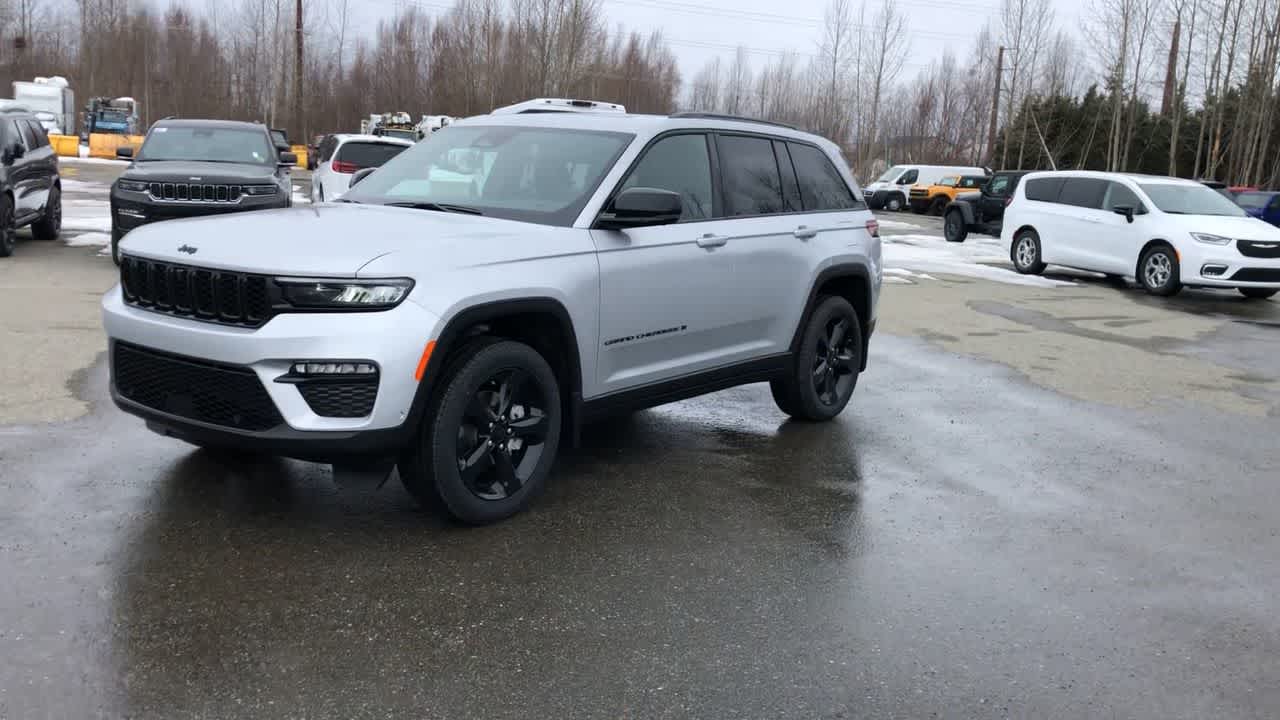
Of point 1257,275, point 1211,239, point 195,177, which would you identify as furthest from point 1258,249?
point 195,177

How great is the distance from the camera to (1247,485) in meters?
6.40

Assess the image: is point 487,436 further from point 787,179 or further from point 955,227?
point 955,227

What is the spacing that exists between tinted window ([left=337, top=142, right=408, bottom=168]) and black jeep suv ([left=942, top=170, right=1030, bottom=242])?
13.0 meters

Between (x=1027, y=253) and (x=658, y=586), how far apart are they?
53.1 feet

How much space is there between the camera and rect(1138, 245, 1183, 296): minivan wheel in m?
16.1

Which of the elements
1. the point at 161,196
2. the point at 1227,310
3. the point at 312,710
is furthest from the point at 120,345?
the point at 1227,310

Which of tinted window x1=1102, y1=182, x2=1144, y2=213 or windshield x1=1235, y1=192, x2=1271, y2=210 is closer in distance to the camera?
tinted window x1=1102, y1=182, x2=1144, y2=213

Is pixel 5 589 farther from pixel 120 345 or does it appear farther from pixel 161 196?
pixel 161 196

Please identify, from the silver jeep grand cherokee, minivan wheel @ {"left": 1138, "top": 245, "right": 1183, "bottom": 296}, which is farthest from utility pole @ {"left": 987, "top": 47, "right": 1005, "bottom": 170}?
the silver jeep grand cherokee

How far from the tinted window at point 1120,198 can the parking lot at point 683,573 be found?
9.81 m

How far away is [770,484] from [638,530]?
1.09 meters

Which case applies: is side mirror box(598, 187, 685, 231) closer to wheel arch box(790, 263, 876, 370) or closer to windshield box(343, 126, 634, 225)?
windshield box(343, 126, 634, 225)

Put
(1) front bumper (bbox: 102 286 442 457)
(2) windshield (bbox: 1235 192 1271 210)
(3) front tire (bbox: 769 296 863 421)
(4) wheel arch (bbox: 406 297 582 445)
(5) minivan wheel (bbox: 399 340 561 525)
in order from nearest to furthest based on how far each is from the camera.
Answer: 1. (1) front bumper (bbox: 102 286 442 457)
2. (4) wheel arch (bbox: 406 297 582 445)
3. (5) minivan wheel (bbox: 399 340 561 525)
4. (3) front tire (bbox: 769 296 863 421)
5. (2) windshield (bbox: 1235 192 1271 210)

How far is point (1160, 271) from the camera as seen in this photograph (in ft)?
54.0
